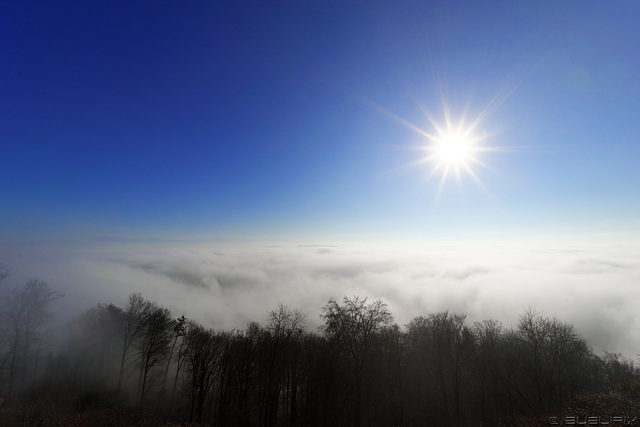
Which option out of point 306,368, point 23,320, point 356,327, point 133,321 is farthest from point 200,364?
point 23,320

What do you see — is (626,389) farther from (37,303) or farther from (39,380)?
(39,380)

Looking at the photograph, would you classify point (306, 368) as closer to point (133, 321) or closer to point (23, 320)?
point (133, 321)

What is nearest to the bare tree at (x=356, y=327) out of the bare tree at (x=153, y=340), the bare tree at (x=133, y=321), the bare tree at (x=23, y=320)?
the bare tree at (x=153, y=340)

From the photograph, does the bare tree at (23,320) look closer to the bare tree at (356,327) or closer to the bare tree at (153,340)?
the bare tree at (153,340)

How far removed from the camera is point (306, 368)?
3419 centimetres

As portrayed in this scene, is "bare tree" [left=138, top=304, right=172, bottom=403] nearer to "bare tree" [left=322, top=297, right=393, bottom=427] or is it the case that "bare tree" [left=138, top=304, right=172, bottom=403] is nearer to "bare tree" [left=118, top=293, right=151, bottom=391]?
"bare tree" [left=118, top=293, right=151, bottom=391]

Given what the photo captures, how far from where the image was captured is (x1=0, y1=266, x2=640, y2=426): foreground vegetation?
30.1 m

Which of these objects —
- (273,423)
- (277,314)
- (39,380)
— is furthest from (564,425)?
(39,380)

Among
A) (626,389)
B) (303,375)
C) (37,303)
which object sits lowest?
(303,375)

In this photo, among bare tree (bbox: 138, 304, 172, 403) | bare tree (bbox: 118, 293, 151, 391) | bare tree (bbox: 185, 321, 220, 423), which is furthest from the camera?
bare tree (bbox: 118, 293, 151, 391)

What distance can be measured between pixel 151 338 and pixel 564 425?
4317 centimetres

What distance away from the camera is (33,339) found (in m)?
35.2

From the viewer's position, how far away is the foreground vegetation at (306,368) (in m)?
30.1

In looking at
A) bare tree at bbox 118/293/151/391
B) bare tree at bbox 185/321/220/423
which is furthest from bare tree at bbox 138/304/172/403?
bare tree at bbox 185/321/220/423
